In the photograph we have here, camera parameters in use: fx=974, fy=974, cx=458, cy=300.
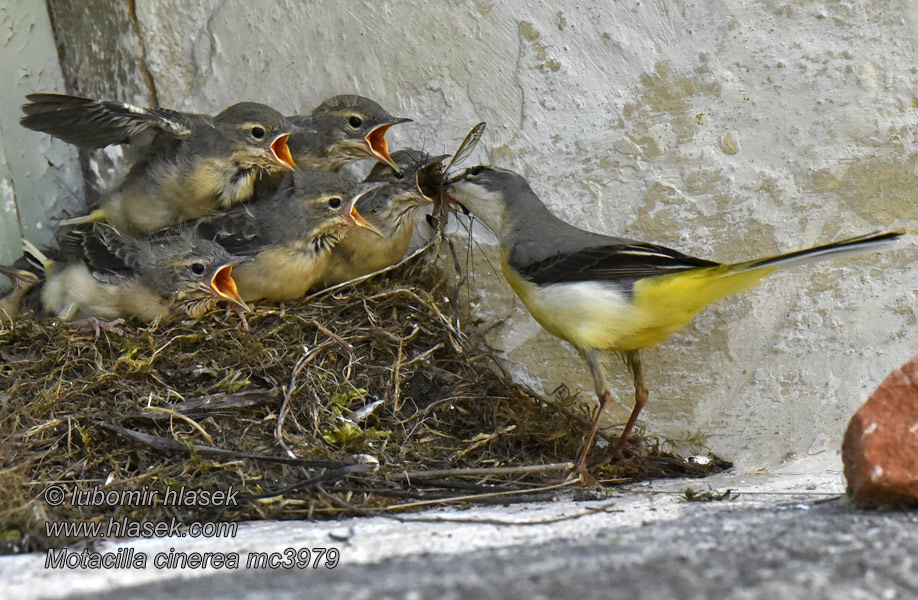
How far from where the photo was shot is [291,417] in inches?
179

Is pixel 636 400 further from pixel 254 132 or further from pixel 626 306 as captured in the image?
pixel 254 132

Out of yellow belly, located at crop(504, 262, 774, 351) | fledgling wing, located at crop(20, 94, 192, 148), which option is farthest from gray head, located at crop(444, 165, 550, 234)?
fledgling wing, located at crop(20, 94, 192, 148)

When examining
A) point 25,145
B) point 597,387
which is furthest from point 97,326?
point 597,387

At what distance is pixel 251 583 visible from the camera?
8.14 feet

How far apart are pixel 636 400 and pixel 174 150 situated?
296 cm

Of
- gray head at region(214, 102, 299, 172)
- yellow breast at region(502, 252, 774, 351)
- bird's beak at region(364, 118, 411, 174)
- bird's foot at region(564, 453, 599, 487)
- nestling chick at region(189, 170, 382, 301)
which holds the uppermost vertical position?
gray head at region(214, 102, 299, 172)

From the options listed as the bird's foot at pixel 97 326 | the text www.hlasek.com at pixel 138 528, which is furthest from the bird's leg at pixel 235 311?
the text www.hlasek.com at pixel 138 528

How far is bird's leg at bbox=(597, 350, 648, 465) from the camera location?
4680mm

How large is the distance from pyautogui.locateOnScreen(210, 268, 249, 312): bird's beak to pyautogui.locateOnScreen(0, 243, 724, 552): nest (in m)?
0.12

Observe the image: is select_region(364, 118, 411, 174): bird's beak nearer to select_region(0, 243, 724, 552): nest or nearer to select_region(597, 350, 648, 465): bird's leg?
select_region(0, 243, 724, 552): nest

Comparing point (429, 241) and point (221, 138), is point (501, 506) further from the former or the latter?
point (221, 138)

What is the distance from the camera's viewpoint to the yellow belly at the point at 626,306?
424cm

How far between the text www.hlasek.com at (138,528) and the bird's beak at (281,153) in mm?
2565

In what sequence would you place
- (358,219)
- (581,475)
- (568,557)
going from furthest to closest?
(358,219) < (581,475) < (568,557)
